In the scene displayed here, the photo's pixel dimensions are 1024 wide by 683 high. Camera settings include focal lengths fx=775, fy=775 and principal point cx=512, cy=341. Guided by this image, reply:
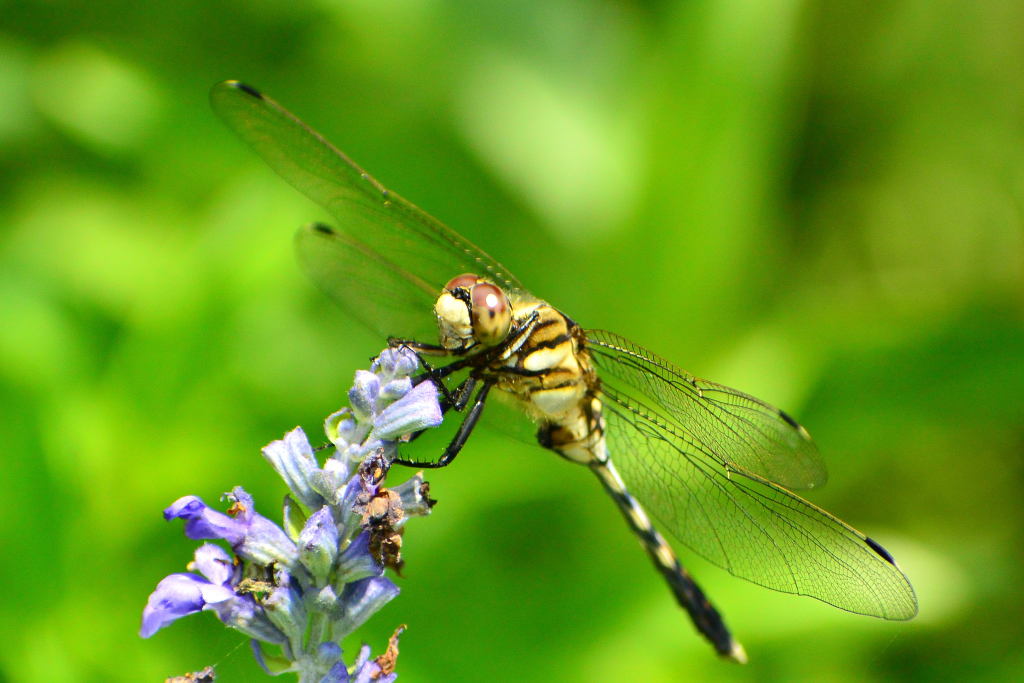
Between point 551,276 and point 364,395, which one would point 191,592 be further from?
point 551,276

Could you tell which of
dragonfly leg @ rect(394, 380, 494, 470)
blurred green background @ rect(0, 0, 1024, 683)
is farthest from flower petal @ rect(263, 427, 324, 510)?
blurred green background @ rect(0, 0, 1024, 683)

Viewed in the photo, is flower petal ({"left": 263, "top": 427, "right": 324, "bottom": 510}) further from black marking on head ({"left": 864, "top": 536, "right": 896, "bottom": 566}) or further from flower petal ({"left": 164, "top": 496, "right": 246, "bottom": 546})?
black marking on head ({"left": 864, "top": 536, "right": 896, "bottom": 566})

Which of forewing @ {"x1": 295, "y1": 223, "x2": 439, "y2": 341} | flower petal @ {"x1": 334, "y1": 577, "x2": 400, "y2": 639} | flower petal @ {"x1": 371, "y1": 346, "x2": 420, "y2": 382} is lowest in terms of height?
flower petal @ {"x1": 334, "y1": 577, "x2": 400, "y2": 639}

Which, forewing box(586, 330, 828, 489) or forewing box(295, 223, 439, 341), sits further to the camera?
forewing box(295, 223, 439, 341)

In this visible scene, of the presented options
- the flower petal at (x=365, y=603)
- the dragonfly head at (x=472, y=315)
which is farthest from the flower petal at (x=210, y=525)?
the dragonfly head at (x=472, y=315)

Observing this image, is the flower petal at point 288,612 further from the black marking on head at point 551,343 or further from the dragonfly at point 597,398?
the black marking on head at point 551,343

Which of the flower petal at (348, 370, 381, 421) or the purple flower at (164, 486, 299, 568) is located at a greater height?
the flower petal at (348, 370, 381, 421)

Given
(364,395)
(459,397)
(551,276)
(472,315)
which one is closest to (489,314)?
(472,315)
